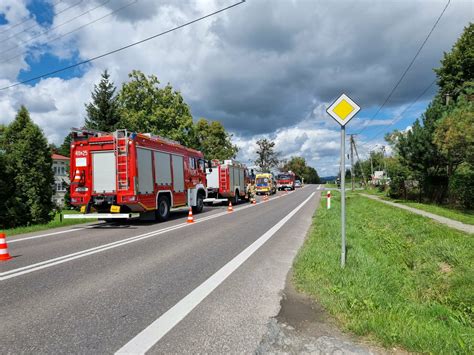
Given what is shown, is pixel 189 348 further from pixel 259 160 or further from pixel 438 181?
pixel 259 160

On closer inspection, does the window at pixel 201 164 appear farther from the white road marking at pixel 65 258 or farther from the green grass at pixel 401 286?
the green grass at pixel 401 286

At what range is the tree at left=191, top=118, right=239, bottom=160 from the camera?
6253 cm

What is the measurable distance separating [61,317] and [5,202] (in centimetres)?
1096

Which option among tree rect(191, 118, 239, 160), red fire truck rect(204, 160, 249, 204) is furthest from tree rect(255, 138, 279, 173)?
red fire truck rect(204, 160, 249, 204)

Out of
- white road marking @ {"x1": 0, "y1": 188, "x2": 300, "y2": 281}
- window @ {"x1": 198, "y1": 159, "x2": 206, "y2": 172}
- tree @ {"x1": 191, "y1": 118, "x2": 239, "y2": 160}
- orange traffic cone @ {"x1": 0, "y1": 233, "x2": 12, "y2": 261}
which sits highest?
tree @ {"x1": 191, "y1": 118, "x2": 239, "y2": 160}

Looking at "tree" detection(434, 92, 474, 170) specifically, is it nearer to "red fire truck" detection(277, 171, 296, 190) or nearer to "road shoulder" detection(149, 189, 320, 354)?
"road shoulder" detection(149, 189, 320, 354)

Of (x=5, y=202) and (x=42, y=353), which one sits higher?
(x=5, y=202)

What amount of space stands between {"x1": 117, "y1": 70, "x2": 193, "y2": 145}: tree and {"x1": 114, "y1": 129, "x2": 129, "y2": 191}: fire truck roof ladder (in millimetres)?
27779

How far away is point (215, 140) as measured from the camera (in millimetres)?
63594

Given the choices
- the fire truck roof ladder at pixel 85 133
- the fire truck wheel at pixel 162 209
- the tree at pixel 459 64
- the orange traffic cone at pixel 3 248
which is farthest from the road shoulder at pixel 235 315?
the tree at pixel 459 64

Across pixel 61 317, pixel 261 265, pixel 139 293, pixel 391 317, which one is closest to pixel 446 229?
pixel 261 265

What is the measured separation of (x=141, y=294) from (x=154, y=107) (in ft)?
127

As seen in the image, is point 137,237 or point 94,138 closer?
point 137,237

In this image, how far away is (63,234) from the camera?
36.6 ft
